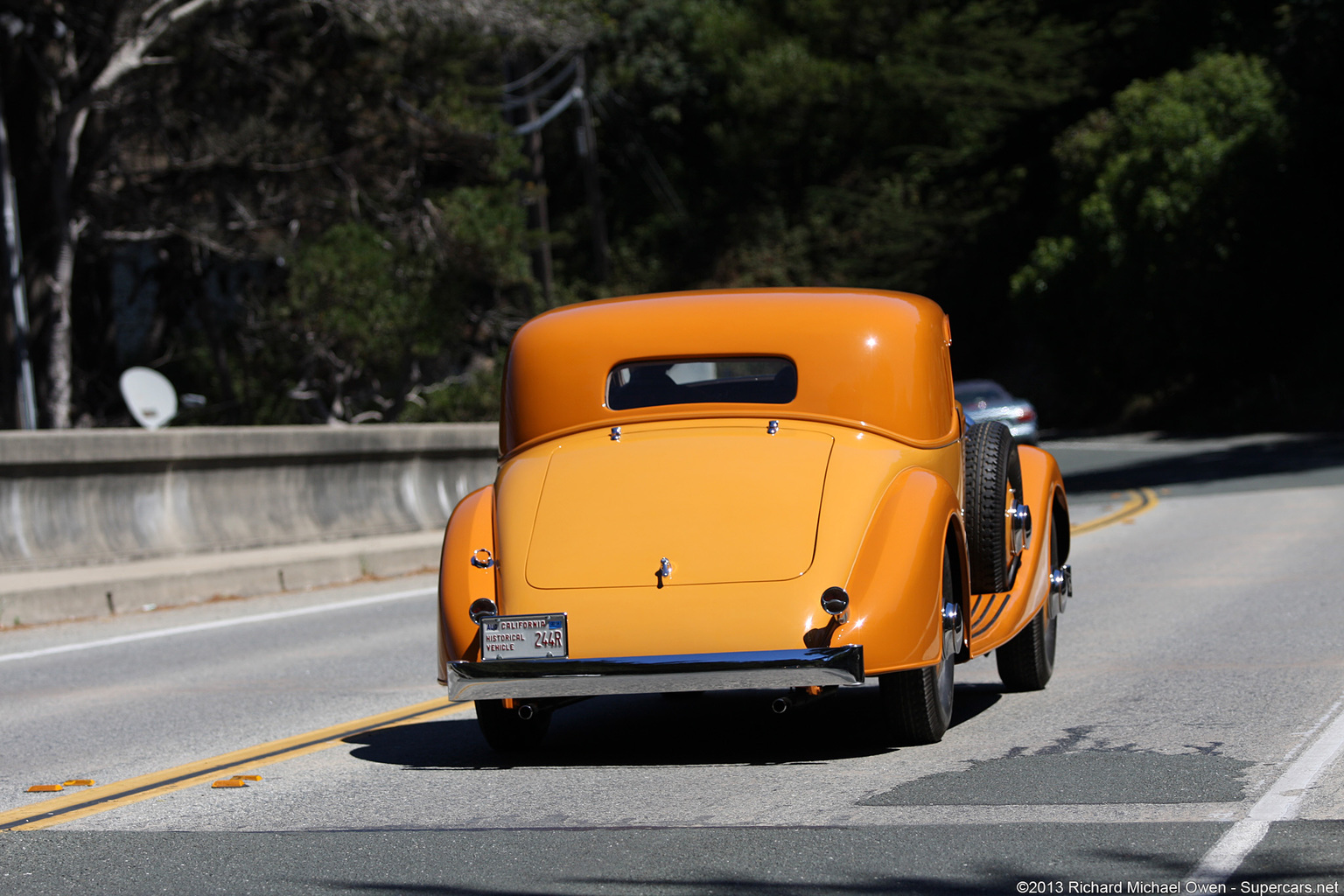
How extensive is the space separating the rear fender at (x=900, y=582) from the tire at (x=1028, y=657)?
1325 millimetres

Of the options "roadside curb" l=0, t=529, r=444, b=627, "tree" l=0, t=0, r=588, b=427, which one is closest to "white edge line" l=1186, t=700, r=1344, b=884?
"roadside curb" l=0, t=529, r=444, b=627

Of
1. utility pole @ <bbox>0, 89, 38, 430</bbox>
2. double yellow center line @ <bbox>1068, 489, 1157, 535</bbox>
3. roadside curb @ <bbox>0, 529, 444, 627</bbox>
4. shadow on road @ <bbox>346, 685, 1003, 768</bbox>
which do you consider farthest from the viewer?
utility pole @ <bbox>0, 89, 38, 430</bbox>

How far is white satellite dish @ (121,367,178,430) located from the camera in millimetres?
16766

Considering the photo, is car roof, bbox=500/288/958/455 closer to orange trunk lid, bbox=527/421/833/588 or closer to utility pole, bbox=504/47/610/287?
orange trunk lid, bbox=527/421/833/588

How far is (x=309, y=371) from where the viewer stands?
3125 cm

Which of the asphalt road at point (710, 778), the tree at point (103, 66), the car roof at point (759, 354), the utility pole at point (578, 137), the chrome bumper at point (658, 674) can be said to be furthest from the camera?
the utility pole at point (578, 137)

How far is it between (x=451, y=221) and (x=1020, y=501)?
26295 mm

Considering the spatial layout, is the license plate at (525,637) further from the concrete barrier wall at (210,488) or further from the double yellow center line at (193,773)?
the concrete barrier wall at (210,488)

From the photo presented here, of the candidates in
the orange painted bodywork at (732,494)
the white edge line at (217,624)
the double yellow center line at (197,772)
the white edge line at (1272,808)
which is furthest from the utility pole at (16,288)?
the white edge line at (1272,808)

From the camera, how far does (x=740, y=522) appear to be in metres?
6.15

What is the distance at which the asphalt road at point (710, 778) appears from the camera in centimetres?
465

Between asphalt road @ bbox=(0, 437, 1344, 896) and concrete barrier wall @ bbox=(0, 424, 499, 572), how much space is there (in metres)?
2.92

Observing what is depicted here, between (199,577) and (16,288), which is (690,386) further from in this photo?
(16,288)

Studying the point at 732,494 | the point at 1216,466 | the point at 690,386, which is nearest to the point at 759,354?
the point at 690,386
